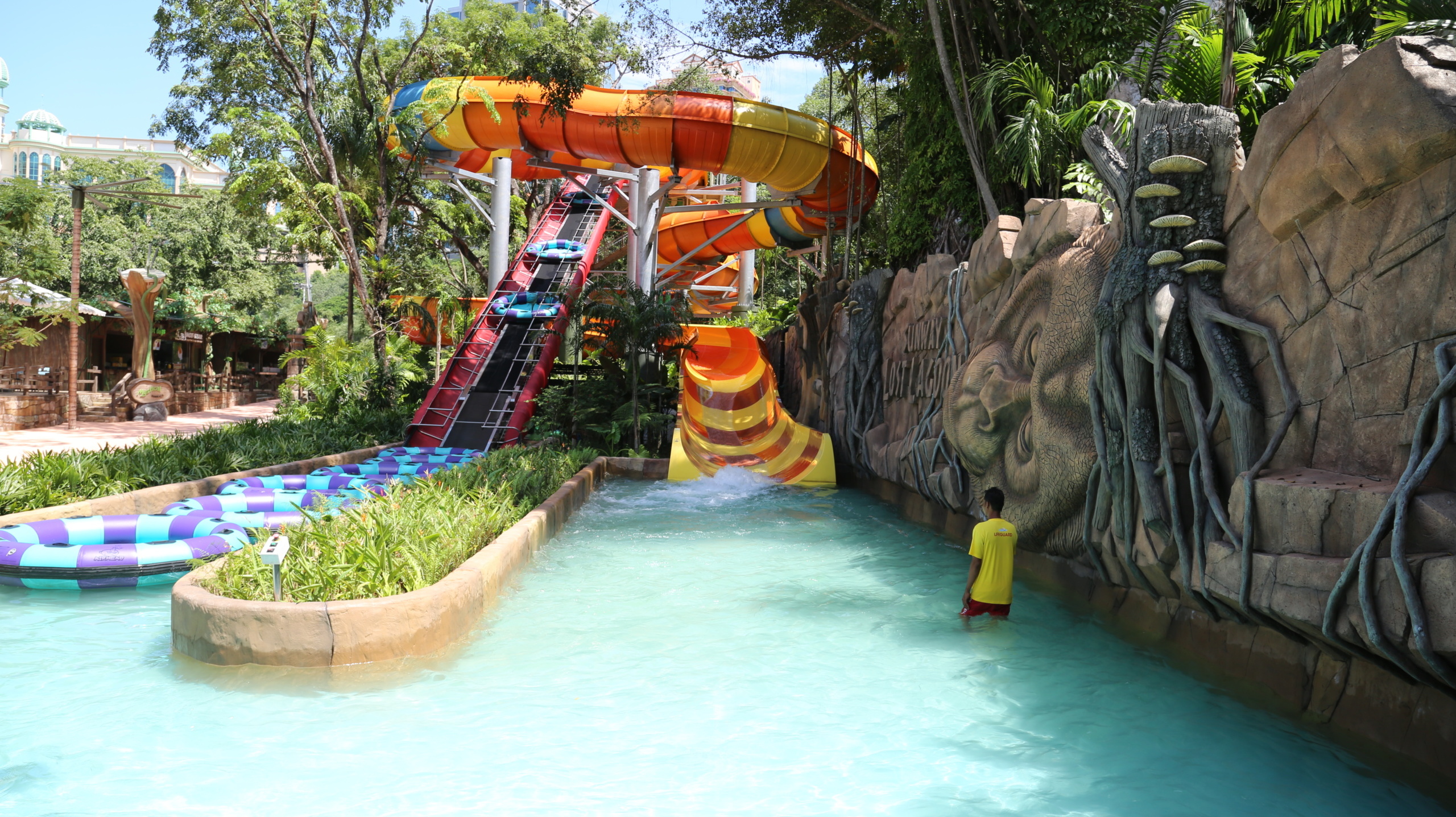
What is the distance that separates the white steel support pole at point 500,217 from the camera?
15.8 m

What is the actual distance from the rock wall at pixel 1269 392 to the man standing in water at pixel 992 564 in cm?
51

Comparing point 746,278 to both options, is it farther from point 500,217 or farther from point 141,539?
point 141,539

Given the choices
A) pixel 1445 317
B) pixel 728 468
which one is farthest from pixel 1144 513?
pixel 728 468

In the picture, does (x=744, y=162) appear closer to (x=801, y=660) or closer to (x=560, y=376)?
(x=560, y=376)

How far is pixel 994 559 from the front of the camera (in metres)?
5.05

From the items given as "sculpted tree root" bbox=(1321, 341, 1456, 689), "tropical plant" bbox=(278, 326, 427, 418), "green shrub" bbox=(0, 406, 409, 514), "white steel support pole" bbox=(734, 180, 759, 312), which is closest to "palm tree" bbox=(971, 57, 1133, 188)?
"sculpted tree root" bbox=(1321, 341, 1456, 689)

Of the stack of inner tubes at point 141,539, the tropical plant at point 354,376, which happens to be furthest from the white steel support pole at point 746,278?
the stack of inner tubes at point 141,539

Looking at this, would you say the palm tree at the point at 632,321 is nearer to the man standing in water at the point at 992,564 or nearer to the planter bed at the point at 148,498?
the planter bed at the point at 148,498

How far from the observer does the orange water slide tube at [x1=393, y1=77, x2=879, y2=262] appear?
42.2 ft

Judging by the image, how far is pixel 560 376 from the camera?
1500 centimetres

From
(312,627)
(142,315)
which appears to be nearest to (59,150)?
(142,315)

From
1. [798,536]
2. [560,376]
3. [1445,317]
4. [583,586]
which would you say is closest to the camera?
[1445,317]

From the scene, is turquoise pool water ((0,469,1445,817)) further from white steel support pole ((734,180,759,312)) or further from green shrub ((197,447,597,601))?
white steel support pole ((734,180,759,312))

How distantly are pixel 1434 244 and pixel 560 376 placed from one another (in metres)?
12.9
